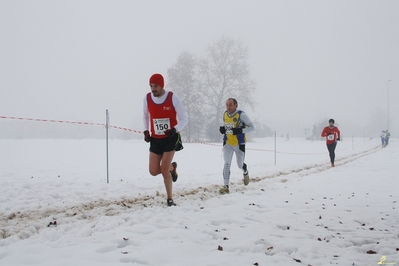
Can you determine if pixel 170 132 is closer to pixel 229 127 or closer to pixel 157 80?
pixel 157 80

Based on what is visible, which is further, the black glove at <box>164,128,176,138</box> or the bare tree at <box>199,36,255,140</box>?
the bare tree at <box>199,36,255,140</box>

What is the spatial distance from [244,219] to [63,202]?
133 inches

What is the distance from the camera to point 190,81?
35.1 metres

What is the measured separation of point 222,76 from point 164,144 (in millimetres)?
32368

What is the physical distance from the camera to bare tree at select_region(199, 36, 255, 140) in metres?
35.6

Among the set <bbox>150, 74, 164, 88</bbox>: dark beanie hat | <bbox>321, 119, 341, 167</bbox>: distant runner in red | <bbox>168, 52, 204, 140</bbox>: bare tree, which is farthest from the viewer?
<bbox>168, 52, 204, 140</bbox>: bare tree

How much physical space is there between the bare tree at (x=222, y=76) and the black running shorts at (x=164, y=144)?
30.1 m

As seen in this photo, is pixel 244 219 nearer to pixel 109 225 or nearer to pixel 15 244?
pixel 109 225

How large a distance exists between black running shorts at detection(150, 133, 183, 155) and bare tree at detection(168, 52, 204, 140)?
2947 cm

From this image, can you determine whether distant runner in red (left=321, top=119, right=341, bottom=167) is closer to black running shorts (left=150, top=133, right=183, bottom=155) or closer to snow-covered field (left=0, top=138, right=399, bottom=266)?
snow-covered field (left=0, top=138, right=399, bottom=266)

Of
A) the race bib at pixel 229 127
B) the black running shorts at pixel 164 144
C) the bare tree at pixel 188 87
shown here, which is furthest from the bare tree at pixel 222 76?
the black running shorts at pixel 164 144

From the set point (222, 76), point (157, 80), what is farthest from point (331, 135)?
point (222, 76)

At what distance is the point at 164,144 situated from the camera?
5.23 m

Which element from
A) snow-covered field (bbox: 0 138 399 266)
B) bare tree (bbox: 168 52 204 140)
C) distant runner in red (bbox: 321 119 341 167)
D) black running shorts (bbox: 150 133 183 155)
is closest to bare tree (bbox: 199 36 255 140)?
bare tree (bbox: 168 52 204 140)
